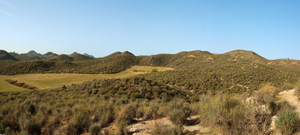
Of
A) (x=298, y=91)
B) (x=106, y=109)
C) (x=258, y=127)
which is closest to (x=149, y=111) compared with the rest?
(x=106, y=109)

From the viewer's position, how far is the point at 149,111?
7598 mm

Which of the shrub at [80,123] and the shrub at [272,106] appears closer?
the shrub at [80,123]

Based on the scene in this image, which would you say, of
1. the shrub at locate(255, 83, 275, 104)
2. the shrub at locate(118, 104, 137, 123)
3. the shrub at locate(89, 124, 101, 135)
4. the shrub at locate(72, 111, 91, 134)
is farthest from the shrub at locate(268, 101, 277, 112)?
the shrub at locate(72, 111, 91, 134)

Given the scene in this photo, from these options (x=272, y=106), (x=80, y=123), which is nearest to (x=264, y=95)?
(x=272, y=106)

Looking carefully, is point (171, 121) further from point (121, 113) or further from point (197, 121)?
point (121, 113)

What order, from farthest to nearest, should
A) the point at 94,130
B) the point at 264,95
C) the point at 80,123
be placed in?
the point at 264,95 < the point at 80,123 < the point at 94,130

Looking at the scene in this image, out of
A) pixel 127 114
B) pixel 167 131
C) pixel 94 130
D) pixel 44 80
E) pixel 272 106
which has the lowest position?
pixel 44 80

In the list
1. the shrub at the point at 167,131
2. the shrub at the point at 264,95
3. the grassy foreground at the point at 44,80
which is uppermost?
the shrub at the point at 264,95

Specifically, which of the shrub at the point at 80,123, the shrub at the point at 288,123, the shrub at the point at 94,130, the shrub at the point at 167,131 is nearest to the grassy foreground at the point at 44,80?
the shrub at the point at 80,123

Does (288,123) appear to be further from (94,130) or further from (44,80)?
(44,80)

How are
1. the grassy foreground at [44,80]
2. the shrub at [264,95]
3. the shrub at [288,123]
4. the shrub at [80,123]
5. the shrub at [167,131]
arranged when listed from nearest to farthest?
the shrub at [288,123], the shrub at [167,131], the shrub at [80,123], the shrub at [264,95], the grassy foreground at [44,80]

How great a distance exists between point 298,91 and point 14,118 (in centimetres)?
1693

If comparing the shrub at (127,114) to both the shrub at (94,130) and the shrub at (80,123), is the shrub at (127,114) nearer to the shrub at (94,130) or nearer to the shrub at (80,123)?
the shrub at (94,130)

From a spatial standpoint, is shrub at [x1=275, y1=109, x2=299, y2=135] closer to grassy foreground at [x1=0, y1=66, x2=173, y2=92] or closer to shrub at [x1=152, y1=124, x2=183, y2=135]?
shrub at [x1=152, y1=124, x2=183, y2=135]
